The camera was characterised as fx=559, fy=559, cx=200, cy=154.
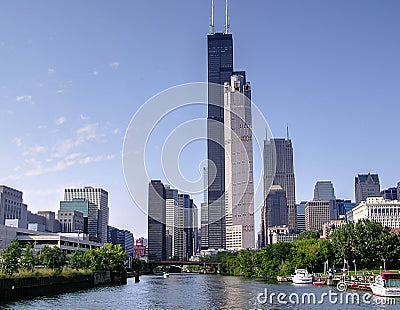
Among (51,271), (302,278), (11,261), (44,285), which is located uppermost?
(11,261)

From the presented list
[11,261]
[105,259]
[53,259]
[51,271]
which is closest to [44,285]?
[11,261]

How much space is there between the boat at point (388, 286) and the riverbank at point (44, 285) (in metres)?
47.4

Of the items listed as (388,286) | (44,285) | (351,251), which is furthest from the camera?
(351,251)

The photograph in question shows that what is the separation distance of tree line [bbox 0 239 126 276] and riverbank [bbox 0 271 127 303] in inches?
98.8

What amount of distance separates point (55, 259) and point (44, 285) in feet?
83.2

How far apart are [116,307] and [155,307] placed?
4.80 m

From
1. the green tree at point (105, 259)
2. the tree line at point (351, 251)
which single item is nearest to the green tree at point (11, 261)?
the green tree at point (105, 259)

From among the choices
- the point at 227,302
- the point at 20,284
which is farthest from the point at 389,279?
the point at 20,284

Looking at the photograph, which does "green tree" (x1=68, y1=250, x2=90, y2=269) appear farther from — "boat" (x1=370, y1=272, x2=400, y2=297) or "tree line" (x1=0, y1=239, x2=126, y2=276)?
"boat" (x1=370, y1=272, x2=400, y2=297)

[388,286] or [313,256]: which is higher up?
[313,256]

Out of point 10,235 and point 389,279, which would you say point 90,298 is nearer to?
point 389,279

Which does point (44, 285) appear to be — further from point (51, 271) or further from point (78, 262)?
point (78, 262)

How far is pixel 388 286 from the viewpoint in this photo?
7631 centimetres

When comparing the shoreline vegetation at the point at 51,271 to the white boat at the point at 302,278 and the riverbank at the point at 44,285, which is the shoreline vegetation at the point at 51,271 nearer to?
the riverbank at the point at 44,285
